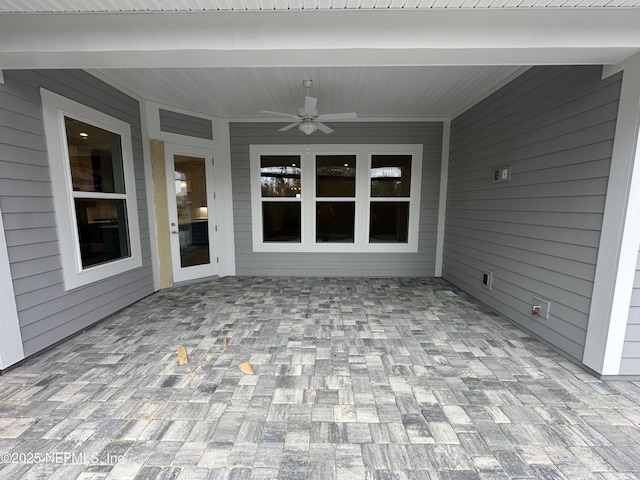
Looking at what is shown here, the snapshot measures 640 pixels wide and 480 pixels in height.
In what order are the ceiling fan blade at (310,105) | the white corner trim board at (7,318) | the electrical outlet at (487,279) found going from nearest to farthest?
1. the white corner trim board at (7,318)
2. the ceiling fan blade at (310,105)
3. the electrical outlet at (487,279)

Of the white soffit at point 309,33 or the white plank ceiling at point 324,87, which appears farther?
the white plank ceiling at point 324,87

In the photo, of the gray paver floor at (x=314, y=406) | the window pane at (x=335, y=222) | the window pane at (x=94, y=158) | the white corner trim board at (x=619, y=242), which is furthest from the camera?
the window pane at (x=335, y=222)

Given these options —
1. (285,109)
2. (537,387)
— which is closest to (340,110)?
(285,109)

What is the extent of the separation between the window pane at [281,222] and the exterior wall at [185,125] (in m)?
1.53

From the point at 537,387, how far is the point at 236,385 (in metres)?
2.25

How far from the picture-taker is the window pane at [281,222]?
4.82 meters

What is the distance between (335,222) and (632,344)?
3.70 metres

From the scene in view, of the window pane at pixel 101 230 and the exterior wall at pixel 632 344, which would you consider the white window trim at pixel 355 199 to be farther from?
the exterior wall at pixel 632 344

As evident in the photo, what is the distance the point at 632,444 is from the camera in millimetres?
1493

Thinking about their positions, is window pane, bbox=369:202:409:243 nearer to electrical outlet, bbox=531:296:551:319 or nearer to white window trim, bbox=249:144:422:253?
white window trim, bbox=249:144:422:253

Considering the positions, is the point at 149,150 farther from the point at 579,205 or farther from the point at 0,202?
the point at 579,205

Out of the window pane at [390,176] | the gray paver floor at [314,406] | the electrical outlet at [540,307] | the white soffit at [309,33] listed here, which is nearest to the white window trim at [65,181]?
the white soffit at [309,33]

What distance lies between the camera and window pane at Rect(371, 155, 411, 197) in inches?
184

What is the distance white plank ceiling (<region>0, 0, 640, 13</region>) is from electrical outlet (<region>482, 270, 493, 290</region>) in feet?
8.58
